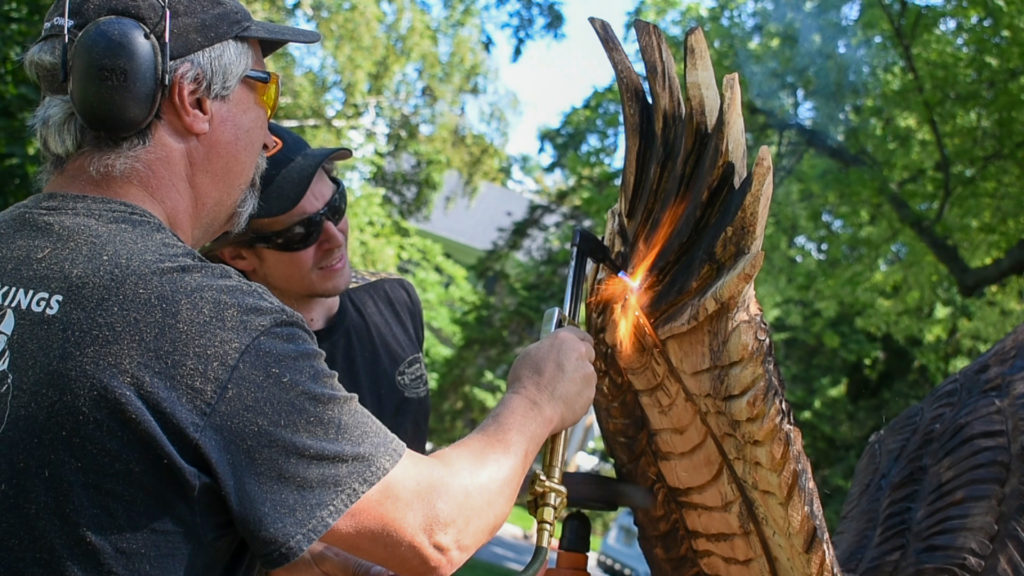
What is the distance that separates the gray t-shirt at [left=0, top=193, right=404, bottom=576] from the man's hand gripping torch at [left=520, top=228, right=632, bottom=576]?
16.6 inches

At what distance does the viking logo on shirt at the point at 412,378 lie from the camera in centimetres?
288

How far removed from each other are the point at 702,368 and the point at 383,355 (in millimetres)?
1288

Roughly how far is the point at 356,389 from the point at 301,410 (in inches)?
57.6

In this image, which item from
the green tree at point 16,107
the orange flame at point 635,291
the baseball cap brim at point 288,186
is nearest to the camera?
the orange flame at point 635,291

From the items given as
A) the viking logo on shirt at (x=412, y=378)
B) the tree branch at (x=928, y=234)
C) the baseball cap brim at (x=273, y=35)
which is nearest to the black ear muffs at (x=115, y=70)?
the baseball cap brim at (x=273, y=35)

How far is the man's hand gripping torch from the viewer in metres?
1.71

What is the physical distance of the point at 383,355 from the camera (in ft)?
9.52

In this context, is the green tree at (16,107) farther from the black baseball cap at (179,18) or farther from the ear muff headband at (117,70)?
the ear muff headband at (117,70)

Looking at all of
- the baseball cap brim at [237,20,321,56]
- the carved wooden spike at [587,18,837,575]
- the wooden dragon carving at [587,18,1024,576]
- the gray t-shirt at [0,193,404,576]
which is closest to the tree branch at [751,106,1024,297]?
the wooden dragon carving at [587,18,1024,576]

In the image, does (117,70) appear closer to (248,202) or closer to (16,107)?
(248,202)

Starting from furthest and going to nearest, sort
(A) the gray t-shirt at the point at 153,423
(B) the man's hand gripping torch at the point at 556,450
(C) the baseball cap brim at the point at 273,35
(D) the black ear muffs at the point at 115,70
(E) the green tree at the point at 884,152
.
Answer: (E) the green tree at the point at 884,152 < (B) the man's hand gripping torch at the point at 556,450 < (C) the baseball cap brim at the point at 273,35 < (D) the black ear muffs at the point at 115,70 < (A) the gray t-shirt at the point at 153,423

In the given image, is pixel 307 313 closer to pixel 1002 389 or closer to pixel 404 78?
pixel 1002 389

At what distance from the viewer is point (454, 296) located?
61.8 feet

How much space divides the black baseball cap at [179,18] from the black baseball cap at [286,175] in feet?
3.82
